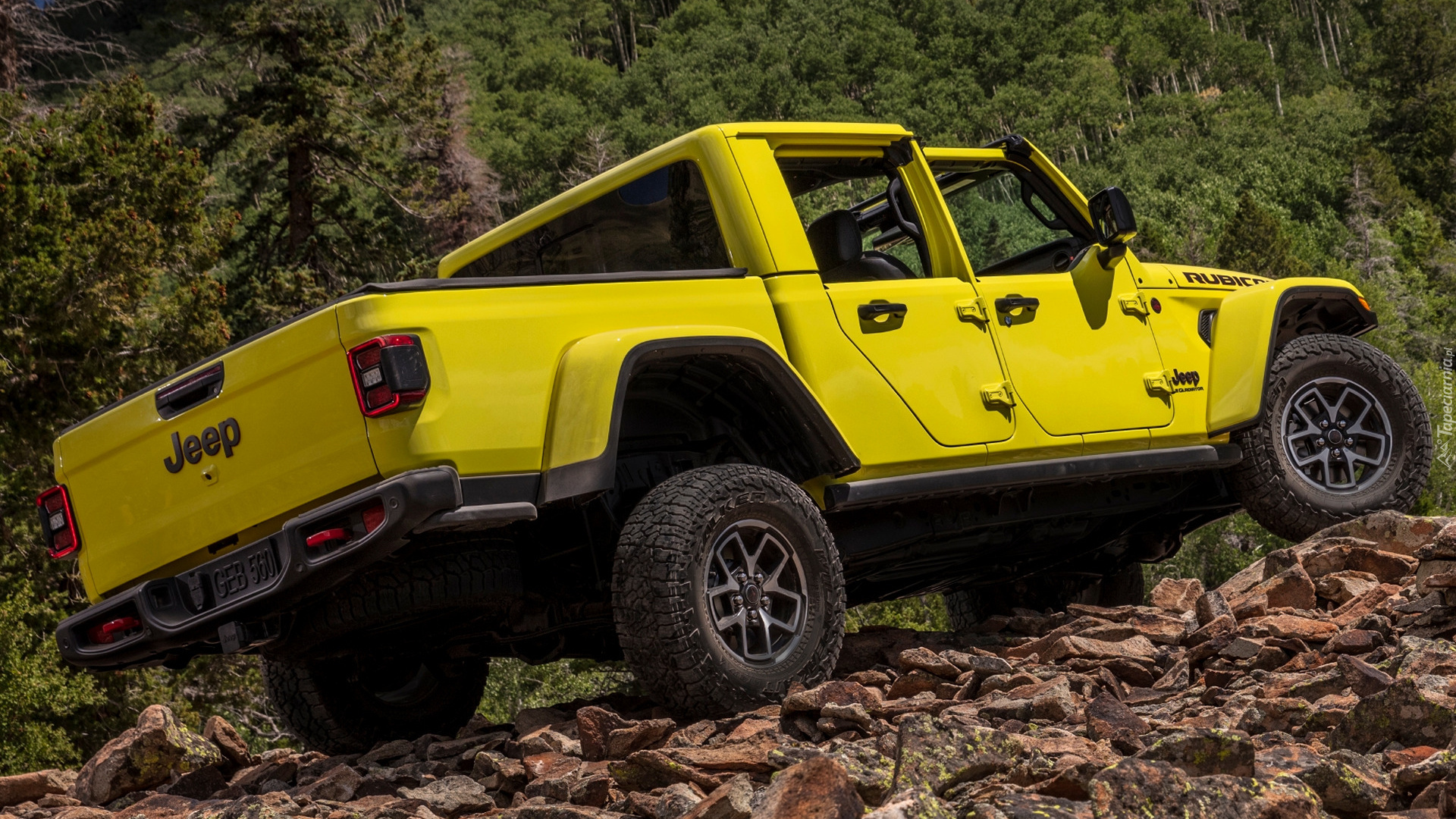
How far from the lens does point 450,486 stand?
3734 millimetres

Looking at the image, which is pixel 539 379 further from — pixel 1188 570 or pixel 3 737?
pixel 1188 570

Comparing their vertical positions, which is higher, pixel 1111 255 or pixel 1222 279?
pixel 1111 255

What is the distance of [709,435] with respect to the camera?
4883 millimetres

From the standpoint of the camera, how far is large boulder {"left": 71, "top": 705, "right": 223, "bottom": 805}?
457cm

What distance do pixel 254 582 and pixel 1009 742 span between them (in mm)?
2207

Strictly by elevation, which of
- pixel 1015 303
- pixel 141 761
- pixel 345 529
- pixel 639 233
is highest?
pixel 639 233

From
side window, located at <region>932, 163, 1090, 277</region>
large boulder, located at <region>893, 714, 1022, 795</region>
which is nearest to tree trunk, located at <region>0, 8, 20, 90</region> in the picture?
side window, located at <region>932, 163, 1090, 277</region>

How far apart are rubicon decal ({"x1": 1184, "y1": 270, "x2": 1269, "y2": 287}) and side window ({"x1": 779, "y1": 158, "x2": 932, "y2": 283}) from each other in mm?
1618

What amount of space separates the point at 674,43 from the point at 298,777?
3977 inches

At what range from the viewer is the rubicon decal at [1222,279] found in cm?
644

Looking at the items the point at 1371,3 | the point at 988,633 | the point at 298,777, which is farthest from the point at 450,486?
the point at 1371,3

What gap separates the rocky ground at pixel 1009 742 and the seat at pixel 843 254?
4.93 ft

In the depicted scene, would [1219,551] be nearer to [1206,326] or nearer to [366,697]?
[1206,326]

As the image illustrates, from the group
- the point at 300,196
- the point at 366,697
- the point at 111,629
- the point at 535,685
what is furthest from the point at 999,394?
the point at 535,685
